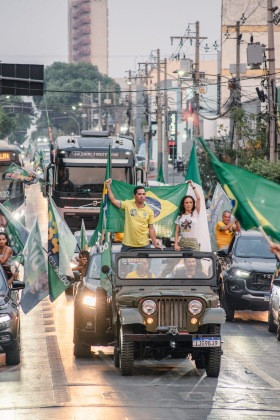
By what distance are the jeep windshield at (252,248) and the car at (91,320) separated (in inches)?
273

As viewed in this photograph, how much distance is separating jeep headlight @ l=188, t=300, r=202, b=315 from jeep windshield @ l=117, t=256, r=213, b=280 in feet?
2.65

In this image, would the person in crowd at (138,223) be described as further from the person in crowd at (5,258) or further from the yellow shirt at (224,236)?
the yellow shirt at (224,236)

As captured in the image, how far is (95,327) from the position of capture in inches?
719

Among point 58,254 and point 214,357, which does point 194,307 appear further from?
point 58,254

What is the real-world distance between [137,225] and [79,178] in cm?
1934

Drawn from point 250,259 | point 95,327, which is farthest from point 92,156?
point 95,327

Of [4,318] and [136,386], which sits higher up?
[4,318]

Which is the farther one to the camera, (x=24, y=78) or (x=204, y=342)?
(x=24, y=78)

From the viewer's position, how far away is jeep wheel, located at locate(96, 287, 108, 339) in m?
18.2

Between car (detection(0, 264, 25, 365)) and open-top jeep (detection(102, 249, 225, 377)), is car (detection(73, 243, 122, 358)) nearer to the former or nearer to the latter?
open-top jeep (detection(102, 249, 225, 377))

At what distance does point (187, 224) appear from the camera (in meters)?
20.9

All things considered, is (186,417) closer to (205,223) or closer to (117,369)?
(117,369)

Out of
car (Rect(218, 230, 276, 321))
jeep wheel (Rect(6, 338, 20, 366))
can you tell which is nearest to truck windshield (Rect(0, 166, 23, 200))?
car (Rect(218, 230, 276, 321))

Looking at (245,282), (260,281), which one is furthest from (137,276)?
(260,281)
